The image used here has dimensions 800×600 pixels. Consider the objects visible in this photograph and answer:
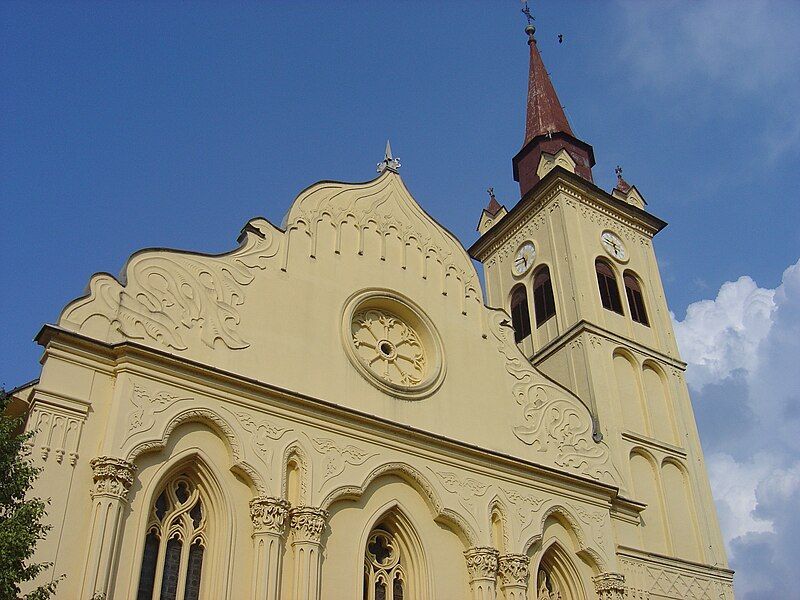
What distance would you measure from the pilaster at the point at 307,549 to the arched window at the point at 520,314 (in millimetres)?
13075

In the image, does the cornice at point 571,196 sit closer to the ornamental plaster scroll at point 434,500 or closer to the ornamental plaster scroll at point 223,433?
the ornamental plaster scroll at point 434,500

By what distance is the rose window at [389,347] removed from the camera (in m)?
18.5

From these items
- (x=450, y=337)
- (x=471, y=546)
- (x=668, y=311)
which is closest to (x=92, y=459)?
(x=471, y=546)

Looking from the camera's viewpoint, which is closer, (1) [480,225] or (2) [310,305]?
(2) [310,305]

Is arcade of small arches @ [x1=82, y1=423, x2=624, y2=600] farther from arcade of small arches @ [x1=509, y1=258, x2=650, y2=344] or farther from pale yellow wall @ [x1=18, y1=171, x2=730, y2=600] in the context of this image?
arcade of small arches @ [x1=509, y1=258, x2=650, y2=344]

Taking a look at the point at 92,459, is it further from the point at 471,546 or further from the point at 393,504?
the point at 471,546

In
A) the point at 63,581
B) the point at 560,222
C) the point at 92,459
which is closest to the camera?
the point at 63,581

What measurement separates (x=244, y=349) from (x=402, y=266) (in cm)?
521

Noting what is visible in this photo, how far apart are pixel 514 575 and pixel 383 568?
2.64 metres

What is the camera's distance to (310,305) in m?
17.8

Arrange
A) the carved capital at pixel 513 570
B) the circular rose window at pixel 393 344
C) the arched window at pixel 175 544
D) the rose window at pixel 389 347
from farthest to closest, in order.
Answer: the rose window at pixel 389 347 < the circular rose window at pixel 393 344 < the carved capital at pixel 513 570 < the arched window at pixel 175 544

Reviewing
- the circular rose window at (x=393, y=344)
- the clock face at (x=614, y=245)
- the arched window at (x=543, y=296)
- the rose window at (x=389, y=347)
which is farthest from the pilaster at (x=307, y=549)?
the clock face at (x=614, y=245)

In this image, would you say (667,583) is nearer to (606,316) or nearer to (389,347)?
(606,316)

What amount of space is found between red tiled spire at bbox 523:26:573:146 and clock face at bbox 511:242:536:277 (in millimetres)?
5694
